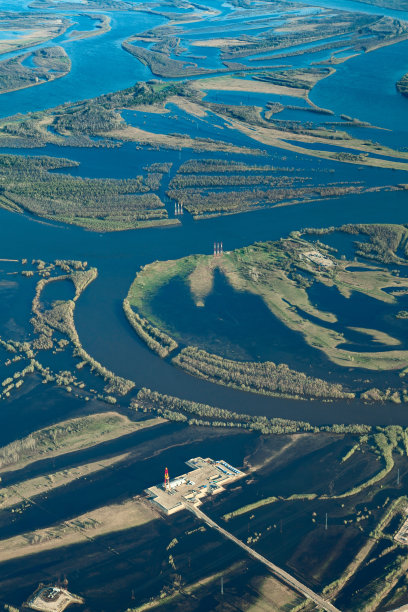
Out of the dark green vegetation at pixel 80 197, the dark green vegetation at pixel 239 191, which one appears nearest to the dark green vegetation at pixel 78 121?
the dark green vegetation at pixel 80 197

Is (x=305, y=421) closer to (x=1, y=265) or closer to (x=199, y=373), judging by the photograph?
(x=199, y=373)

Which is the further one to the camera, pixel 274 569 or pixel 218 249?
pixel 218 249

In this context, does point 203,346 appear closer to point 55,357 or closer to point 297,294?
point 55,357

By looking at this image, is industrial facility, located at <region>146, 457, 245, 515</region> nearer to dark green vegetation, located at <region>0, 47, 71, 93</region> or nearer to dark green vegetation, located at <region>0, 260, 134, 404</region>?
dark green vegetation, located at <region>0, 260, 134, 404</region>

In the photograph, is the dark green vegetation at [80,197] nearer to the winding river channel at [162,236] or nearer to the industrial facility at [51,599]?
the winding river channel at [162,236]

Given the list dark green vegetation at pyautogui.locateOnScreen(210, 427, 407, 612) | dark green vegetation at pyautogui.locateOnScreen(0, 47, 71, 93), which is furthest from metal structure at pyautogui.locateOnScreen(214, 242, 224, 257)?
dark green vegetation at pyautogui.locateOnScreen(0, 47, 71, 93)

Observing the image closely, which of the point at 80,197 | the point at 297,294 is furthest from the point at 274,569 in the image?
the point at 80,197

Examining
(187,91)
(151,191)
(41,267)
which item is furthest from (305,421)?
(187,91)
